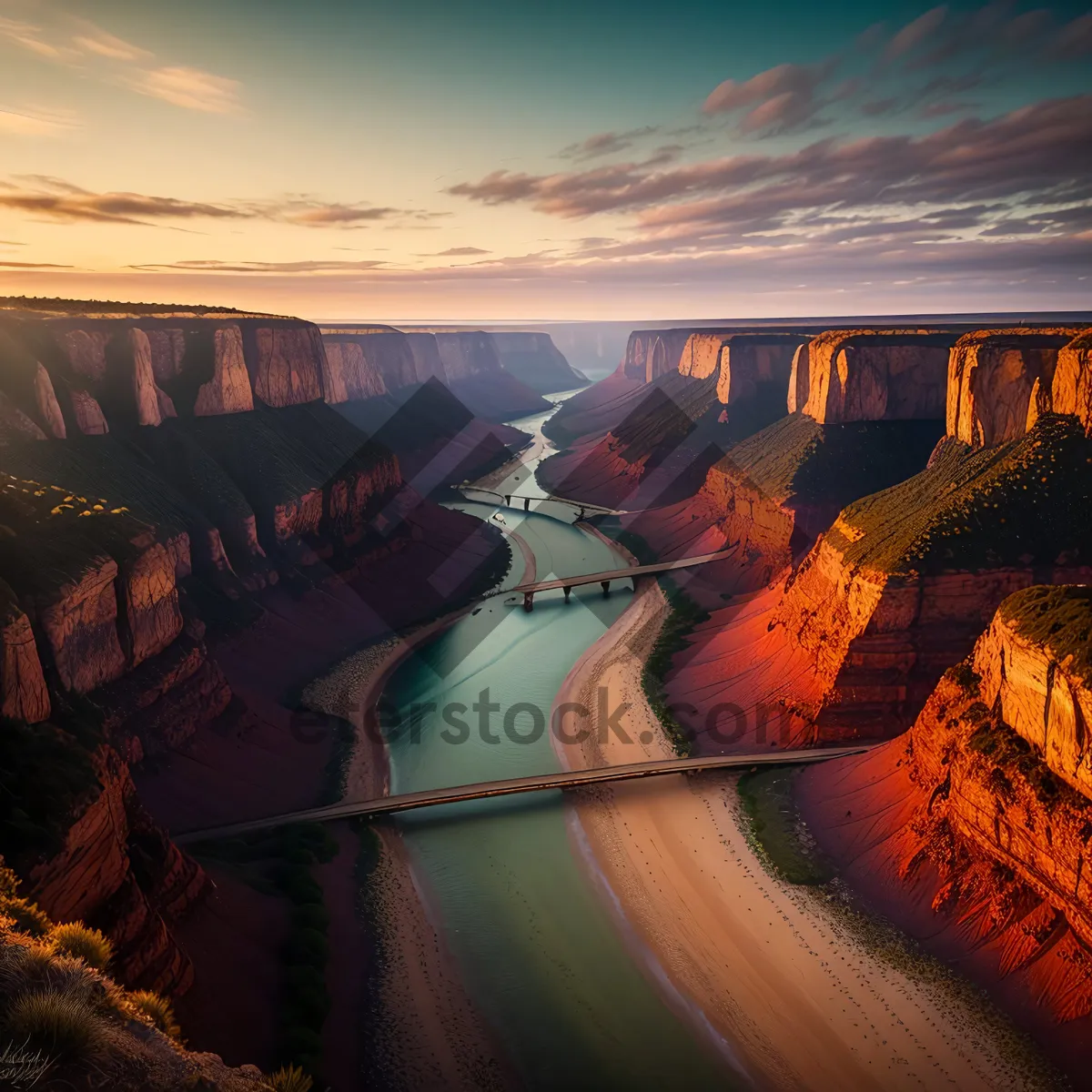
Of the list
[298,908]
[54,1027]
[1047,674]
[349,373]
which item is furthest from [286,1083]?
[349,373]

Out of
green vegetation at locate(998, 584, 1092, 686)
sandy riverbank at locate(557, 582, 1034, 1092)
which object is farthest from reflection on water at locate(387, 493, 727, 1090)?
green vegetation at locate(998, 584, 1092, 686)

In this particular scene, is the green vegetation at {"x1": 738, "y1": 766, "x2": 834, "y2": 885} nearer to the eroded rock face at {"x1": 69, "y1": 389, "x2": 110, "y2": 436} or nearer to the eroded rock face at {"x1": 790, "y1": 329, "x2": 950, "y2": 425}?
the eroded rock face at {"x1": 69, "y1": 389, "x2": 110, "y2": 436}

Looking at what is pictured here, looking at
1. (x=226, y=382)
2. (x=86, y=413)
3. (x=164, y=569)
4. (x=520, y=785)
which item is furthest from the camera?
(x=226, y=382)

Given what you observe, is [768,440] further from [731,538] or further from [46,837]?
[46,837]

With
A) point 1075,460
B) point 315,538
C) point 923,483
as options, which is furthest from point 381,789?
point 1075,460

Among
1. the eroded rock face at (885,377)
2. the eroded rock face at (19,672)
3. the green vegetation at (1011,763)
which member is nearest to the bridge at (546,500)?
the eroded rock face at (885,377)

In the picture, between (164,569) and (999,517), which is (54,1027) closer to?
(164,569)
